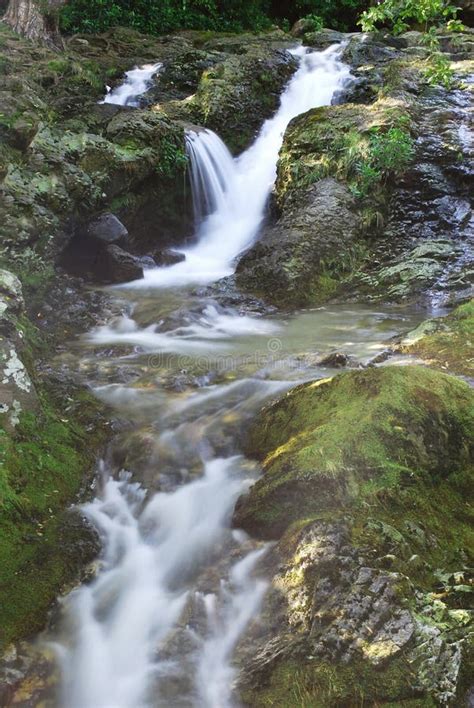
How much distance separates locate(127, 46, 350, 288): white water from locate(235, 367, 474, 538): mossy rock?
5.64 metres

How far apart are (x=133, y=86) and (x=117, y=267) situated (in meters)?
7.63

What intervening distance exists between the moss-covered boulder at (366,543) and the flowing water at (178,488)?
24cm

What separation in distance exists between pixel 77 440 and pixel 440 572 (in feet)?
8.80

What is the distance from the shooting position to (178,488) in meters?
3.99

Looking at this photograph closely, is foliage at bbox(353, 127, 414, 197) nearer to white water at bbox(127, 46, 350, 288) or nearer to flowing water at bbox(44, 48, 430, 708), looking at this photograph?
white water at bbox(127, 46, 350, 288)

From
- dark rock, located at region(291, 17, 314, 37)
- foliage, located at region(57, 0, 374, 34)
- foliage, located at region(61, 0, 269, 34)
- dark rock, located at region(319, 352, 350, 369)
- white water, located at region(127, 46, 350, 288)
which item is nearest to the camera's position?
dark rock, located at region(319, 352, 350, 369)

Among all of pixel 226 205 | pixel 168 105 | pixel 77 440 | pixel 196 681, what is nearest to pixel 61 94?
pixel 168 105

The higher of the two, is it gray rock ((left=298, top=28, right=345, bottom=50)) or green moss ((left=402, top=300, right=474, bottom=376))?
gray rock ((left=298, top=28, right=345, bottom=50))

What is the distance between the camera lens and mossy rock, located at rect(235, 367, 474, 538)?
322 cm

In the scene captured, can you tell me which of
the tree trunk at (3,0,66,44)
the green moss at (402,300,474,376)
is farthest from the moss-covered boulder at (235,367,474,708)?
the tree trunk at (3,0,66,44)

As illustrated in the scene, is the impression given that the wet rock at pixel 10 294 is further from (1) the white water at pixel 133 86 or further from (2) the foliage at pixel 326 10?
(2) the foliage at pixel 326 10

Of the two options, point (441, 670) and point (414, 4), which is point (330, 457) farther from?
point (414, 4)

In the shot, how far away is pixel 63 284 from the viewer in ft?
26.0

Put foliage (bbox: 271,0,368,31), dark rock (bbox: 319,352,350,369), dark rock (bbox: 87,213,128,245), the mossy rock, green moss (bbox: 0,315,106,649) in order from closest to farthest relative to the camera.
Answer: green moss (bbox: 0,315,106,649), the mossy rock, dark rock (bbox: 319,352,350,369), dark rock (bbox: 87,213,128,245), foliage (bbox: 271,0,368,31)
